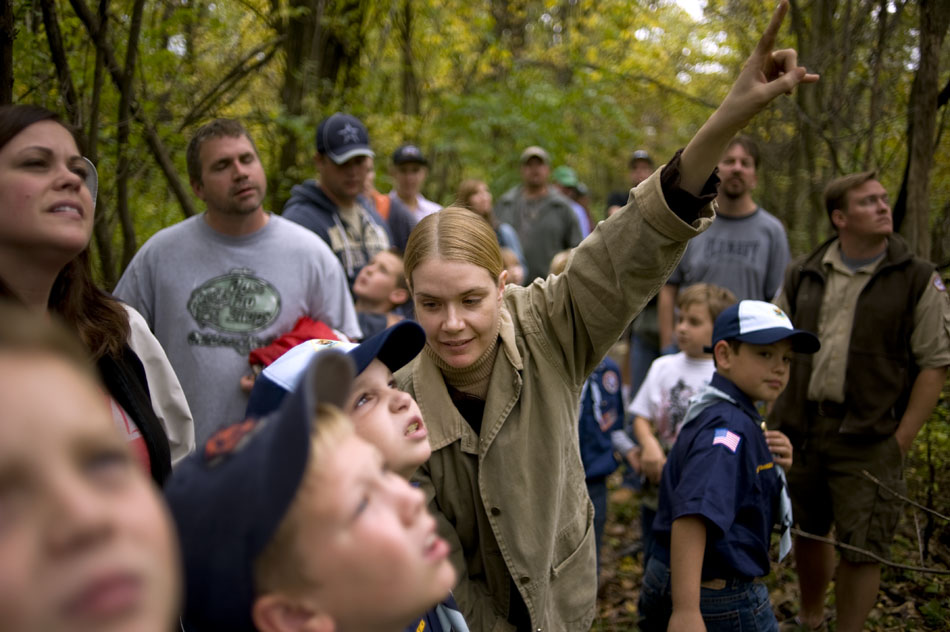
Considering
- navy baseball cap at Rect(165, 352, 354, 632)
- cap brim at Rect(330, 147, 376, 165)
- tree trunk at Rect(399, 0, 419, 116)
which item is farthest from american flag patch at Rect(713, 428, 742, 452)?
tree trunk at Rect(399, 0, 419, 116)

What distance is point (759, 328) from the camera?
3.14 m

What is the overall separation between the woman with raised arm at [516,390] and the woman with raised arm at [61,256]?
34.4 inches

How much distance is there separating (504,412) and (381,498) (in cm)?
126

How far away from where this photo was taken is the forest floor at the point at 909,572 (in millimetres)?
3727

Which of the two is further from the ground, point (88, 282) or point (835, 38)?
point (835, 38)

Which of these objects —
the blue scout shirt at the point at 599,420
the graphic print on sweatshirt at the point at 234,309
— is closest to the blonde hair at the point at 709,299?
the blue scout shirt at the point at 599,420

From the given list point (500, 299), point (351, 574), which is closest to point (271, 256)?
point (500, 299)

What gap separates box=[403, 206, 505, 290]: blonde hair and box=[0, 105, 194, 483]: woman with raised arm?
3.10 feet

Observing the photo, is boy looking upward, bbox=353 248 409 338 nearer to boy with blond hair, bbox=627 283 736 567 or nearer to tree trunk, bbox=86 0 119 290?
tree trunk, bbox=86 0 119 290

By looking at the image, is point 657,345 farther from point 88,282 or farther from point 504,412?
point 88,282

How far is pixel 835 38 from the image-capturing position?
5508 millimetres

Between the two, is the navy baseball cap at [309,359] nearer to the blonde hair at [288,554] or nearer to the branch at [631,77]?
the blonde hair at [288,554]

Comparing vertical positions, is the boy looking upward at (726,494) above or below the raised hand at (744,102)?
below

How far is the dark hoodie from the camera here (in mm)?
4809
